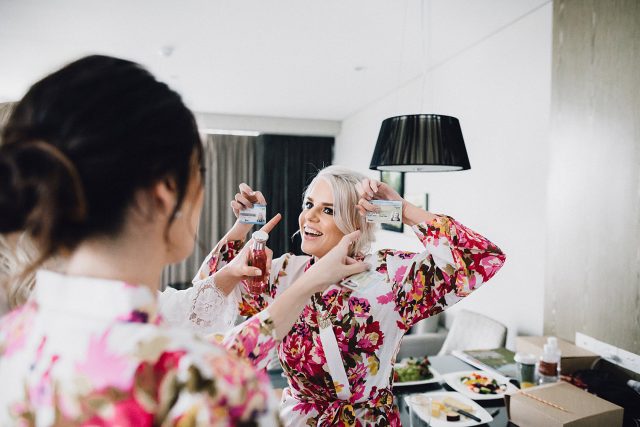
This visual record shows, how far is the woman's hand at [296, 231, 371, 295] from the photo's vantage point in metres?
0.92

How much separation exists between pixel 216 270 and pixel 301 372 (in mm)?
430

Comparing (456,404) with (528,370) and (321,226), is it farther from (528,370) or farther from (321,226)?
(321,226)

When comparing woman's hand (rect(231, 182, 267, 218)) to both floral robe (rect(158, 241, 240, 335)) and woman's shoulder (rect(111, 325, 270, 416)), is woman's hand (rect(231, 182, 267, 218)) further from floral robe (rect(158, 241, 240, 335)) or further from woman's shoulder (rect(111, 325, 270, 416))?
woman's shoulder (rect(111, 325, 270, 416))

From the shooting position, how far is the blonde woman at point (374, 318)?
118 cm

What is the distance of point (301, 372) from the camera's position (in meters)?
1.23

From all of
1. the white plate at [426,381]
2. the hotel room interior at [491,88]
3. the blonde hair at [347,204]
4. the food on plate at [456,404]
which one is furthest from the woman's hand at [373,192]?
the white plate at [426,381]

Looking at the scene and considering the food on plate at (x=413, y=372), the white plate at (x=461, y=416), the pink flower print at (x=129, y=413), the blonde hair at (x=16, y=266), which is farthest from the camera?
the food on plate at (x=413, y=372)

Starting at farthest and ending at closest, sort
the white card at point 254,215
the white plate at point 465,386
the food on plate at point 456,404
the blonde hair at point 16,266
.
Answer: the white plate at point 465,386 < the food on plate at point 456,404 < the white card at point 254,215 < the blonde hair at point 16,266

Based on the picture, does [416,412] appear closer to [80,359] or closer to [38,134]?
[80,359]

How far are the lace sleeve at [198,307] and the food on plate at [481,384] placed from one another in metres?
1.11

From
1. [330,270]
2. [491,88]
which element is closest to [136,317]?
[330,270]

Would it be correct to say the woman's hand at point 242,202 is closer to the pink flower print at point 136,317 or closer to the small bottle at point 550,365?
the pink flower print at point 136,317

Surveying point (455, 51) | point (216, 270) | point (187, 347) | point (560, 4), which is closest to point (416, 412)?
point (216, 270)

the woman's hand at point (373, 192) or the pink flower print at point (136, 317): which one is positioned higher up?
the woman's hand at point (373, 192)
